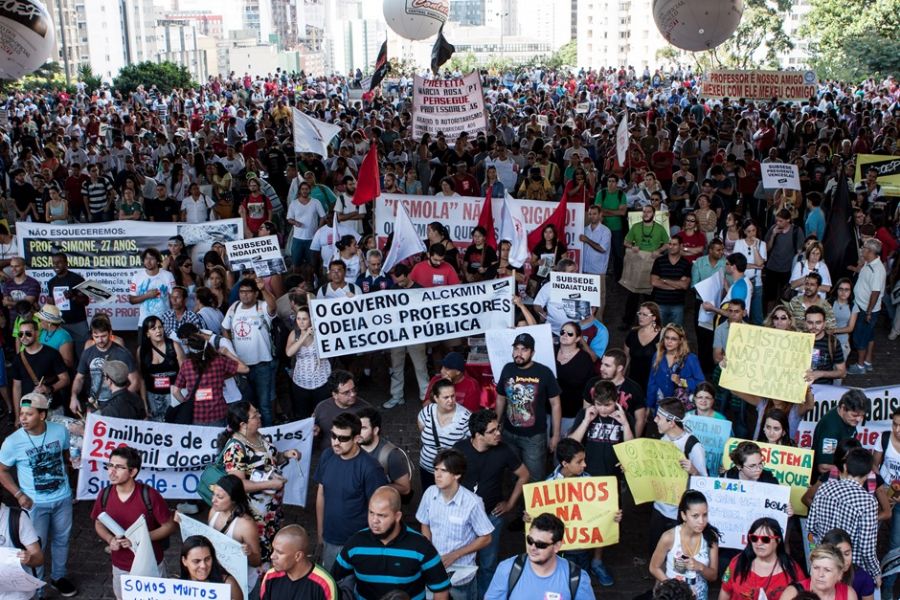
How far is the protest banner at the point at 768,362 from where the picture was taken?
7949 mm

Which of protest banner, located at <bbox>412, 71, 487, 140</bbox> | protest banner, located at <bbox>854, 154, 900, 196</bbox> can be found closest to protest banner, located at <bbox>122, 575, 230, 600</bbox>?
protest banner, located at <bbox>854, 154, 900, 196</bbox>

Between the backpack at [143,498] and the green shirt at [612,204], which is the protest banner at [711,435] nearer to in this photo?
the backpack at [143,498]

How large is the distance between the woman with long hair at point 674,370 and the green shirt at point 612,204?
5.80 m

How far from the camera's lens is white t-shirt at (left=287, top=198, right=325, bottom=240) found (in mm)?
13320

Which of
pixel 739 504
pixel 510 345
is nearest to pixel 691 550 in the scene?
pixel 739 504

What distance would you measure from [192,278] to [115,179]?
9.13m

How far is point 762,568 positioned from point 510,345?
3.37 metres

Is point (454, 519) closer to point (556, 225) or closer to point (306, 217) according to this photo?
point (556, 225)

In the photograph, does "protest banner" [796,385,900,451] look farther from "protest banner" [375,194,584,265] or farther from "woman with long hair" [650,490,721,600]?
"protest banner" [375,194,584,265]

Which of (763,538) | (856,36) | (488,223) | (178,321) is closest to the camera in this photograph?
(763,538)

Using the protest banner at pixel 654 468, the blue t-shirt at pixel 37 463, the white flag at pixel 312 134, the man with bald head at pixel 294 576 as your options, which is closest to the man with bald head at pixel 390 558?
the man with bald head at pixel 294 576

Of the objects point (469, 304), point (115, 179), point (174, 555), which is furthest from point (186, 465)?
point (115, 179)

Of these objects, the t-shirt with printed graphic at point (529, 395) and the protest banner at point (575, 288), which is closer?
the t-shirt with printed graphic at point (529, 395)

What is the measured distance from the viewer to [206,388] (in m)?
8.20
